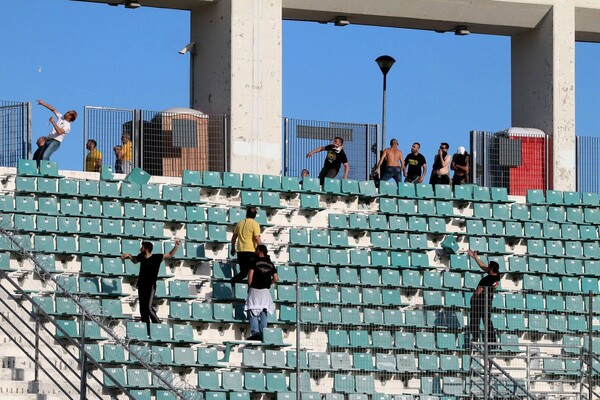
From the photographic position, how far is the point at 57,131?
23469 millimetres

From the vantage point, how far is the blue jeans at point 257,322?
21.5 metres

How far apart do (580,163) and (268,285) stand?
9216mm

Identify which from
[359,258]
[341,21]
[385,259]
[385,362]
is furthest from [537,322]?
[341,21]

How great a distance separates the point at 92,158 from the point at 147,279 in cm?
424

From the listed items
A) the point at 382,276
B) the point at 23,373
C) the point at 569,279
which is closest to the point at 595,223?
the point at 569,279

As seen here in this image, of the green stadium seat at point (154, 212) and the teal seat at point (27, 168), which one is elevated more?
the teal seat at point (27, 168)

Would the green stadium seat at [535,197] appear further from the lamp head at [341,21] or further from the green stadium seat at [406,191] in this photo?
the lamp head at [341,21]

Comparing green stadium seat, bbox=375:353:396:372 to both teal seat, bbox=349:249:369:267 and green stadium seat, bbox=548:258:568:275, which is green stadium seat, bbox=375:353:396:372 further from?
green stadium seat, bbox=548:258:568:275

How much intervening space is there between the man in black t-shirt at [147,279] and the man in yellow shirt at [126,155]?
3.89 metres

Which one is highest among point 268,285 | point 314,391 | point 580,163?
point 580,163

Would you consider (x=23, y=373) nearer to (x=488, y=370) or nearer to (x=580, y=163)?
(x=488, y=370)

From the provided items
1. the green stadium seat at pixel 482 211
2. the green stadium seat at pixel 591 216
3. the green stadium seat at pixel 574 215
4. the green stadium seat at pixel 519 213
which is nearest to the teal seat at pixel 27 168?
the green stadium seat at pixel 482 211

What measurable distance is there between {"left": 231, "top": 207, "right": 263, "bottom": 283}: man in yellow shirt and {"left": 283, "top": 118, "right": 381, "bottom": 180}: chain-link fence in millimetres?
3956

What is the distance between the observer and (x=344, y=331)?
73.5 feet
